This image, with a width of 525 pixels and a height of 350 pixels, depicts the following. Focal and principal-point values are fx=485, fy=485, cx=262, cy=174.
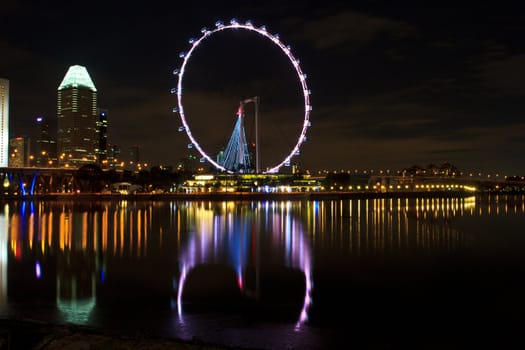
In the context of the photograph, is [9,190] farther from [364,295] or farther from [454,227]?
[364,295]

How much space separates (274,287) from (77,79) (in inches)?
5973

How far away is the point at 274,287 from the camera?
11523 mm

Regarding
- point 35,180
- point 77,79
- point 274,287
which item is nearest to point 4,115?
point 35,180

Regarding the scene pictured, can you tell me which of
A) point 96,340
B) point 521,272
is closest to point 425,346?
point 96,340

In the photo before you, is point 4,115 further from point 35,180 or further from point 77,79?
point 77,79

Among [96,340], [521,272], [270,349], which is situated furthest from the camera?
[521,272]

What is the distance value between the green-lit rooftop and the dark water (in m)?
138

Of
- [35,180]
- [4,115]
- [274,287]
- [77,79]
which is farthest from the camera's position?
[77,79]

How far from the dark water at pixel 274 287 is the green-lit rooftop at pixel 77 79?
452 feet

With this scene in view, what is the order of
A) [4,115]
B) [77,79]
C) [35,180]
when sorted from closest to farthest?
[35,180] → [4,115] → [77,79]

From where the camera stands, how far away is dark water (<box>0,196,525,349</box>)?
8.08 metres

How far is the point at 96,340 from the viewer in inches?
249

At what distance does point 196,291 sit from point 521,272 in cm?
955

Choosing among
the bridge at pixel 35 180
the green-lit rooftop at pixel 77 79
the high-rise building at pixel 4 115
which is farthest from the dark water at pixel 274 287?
the green-lit rooftop at pixel 77 79
